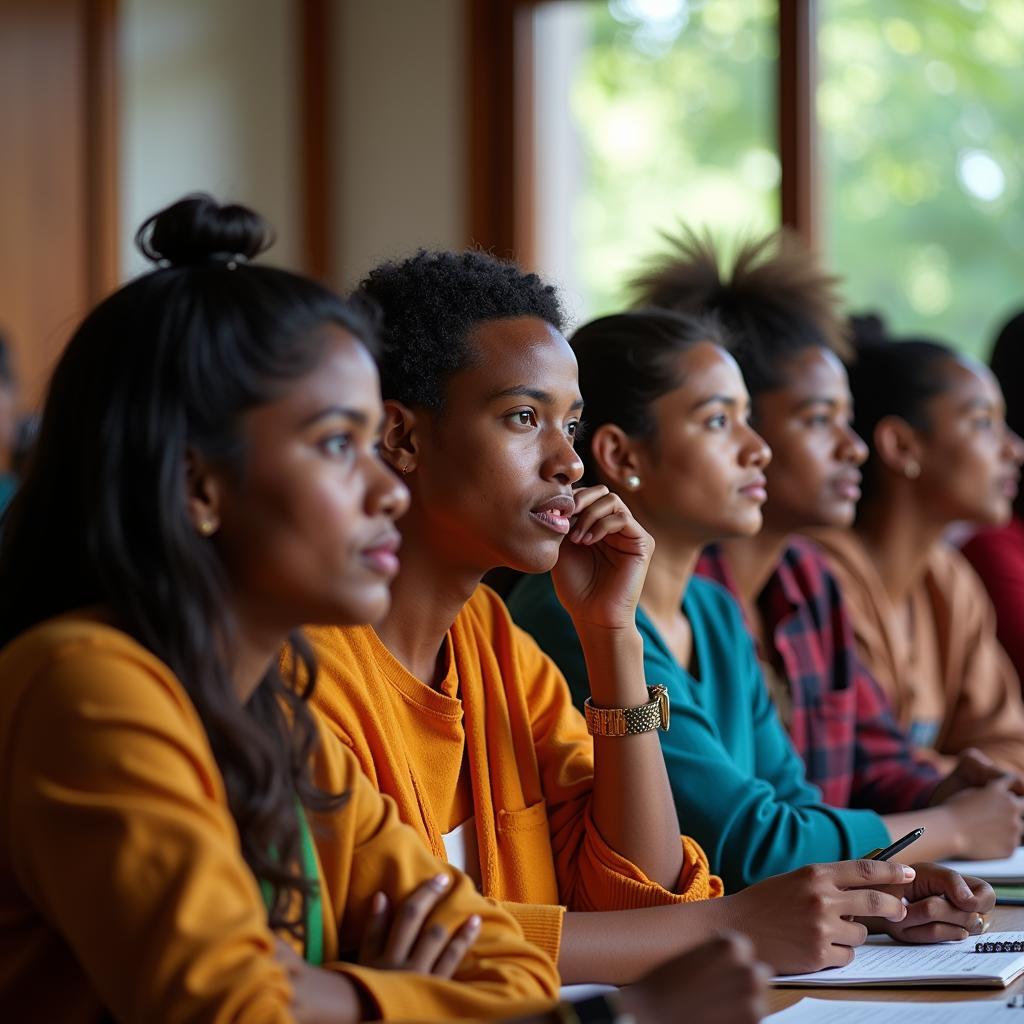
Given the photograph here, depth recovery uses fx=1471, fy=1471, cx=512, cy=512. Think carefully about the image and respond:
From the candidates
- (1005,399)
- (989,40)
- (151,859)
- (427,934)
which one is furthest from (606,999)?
(989,40)

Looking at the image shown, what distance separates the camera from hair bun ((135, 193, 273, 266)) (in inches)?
44.7

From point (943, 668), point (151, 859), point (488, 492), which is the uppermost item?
point (488, 492)

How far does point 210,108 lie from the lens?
4.55 meters

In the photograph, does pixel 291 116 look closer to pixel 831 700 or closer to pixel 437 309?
pixel 831 700

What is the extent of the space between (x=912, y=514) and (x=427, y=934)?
6.19 feet

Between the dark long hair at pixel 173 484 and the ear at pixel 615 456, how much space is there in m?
0.88

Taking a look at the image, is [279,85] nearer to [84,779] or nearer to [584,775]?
[584,775]

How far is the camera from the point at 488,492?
1525 millimetres

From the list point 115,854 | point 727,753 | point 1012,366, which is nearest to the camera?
point 115,854

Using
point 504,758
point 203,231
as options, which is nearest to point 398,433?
point 504,758

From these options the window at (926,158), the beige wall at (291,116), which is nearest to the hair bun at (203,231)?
the window at (926,158)

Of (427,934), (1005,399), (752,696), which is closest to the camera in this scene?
(427,934)

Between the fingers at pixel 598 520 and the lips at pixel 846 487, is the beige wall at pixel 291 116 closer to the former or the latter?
the lips at pixel 846 487

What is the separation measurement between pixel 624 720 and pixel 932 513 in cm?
145
